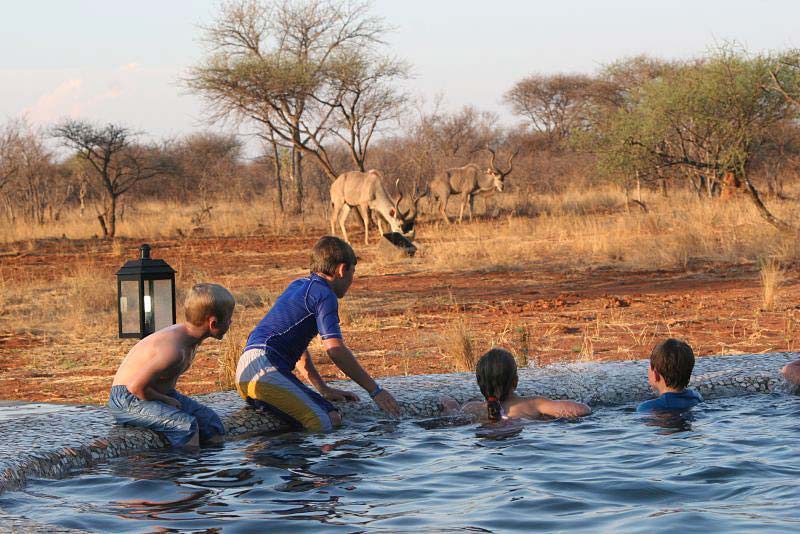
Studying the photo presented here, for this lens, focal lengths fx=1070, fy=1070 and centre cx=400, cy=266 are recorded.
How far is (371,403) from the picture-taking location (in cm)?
612

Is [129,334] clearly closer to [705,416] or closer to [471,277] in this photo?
[705,416]

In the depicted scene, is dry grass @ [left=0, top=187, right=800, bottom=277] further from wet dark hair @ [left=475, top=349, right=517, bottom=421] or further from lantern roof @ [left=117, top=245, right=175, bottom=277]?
wet dark hair @ [left=475, top=349, right=517, bottom=421]

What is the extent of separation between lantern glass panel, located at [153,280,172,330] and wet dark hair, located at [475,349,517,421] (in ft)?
6.78

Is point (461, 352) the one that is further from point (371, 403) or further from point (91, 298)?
point (91, 298)

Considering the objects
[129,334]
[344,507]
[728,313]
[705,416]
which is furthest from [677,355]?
[728,313]

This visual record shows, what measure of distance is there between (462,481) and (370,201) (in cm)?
1821

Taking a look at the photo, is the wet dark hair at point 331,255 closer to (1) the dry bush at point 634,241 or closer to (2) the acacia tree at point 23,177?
(1) the dry bush at point 634,241

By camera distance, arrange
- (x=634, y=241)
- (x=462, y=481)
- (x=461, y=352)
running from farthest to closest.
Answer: (x=634, y=241) < (x=461, y=352) < (x=462, y=481)

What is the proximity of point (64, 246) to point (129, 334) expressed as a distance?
17934mm

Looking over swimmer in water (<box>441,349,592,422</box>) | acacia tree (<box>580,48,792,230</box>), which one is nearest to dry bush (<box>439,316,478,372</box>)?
swimmer in water (<box>441,349,592,422</box>)

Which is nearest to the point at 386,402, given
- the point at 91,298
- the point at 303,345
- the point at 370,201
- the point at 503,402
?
the point at 303,345

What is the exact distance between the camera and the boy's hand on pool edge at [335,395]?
19.5ft

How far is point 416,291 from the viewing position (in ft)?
45.9

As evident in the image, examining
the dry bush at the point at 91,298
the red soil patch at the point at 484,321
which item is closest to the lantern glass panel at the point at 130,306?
the red soil patch at the point at 484,321
